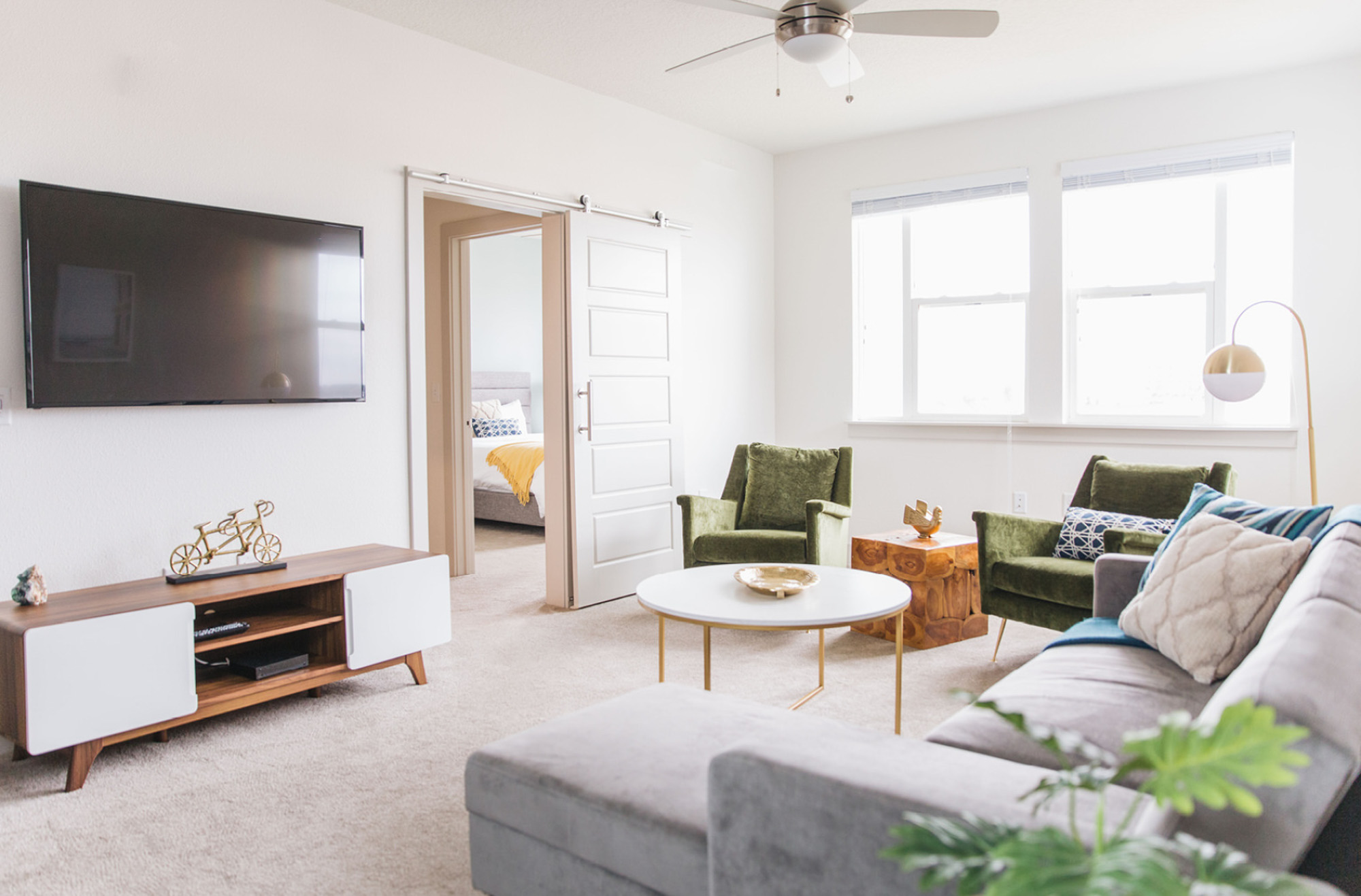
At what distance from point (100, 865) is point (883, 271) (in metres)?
4.98

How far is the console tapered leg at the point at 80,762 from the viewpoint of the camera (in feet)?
8.13

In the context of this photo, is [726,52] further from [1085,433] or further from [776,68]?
[1085,433]

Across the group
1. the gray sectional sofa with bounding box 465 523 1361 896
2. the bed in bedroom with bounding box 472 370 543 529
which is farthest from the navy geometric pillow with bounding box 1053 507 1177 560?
the bed in bedroom with bounding box 472 370 543 529

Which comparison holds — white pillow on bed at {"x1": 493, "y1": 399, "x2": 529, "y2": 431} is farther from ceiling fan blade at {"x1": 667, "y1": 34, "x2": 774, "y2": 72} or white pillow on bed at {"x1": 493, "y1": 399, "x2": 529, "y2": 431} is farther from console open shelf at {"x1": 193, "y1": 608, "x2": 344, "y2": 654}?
ceiling fan blade at {"x1": 667, "y1": 34, "x2": 774, "y2": 72}

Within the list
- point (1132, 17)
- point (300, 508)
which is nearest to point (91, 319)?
point (300, 508)

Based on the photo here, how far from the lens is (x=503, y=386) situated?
8.73 meters

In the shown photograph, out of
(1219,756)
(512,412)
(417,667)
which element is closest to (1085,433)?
(417,667)

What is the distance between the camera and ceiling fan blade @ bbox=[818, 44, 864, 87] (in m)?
3.20

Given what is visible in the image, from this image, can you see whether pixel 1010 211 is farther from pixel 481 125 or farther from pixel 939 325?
pixel 481 125

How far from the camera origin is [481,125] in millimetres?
4121

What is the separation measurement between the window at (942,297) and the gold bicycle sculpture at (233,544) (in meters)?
3.74

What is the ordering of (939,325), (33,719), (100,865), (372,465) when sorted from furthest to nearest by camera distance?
(939,325), (372,465), (33,719), (100,865)

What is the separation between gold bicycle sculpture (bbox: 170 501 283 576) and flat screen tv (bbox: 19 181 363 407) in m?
0.42

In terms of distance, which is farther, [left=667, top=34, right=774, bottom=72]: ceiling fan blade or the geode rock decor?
[left=667, top=34, right=774, bottom=72]: ceiling fan blade
